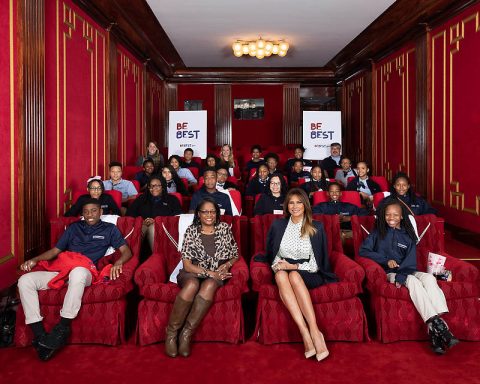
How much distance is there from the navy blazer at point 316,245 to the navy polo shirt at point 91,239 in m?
1.13

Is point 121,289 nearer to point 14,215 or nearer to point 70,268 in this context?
point 70,268

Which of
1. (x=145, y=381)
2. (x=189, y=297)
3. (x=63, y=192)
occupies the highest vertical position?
(x=63, y=192)

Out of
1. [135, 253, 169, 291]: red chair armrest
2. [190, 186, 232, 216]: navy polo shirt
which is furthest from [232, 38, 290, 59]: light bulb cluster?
[135, 253, 169, 291]: red chair armrest

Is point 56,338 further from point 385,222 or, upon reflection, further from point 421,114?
point 421,114

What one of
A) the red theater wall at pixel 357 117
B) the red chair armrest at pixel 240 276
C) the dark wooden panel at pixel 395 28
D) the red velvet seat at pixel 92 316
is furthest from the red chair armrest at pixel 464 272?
the red theater wall at pixel 357 117

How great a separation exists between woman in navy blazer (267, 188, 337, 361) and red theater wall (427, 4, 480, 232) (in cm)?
287

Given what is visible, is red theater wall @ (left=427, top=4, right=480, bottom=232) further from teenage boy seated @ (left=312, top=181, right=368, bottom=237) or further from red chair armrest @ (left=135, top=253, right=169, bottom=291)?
red chair armrest @ (left=135, top=253, right=169, bottom=291)

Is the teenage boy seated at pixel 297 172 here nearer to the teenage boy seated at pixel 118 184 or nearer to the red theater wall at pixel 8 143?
the teenage boy seated at pixel 118 184

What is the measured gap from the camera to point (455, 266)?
11.1 feet

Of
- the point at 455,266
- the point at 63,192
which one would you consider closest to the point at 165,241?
the point at 63,192

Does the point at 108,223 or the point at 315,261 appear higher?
the point at 108,223

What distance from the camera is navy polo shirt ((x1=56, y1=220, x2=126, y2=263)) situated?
11.6 feet

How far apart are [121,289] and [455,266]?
2351 mm

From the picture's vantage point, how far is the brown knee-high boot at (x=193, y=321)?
2.99 metres
